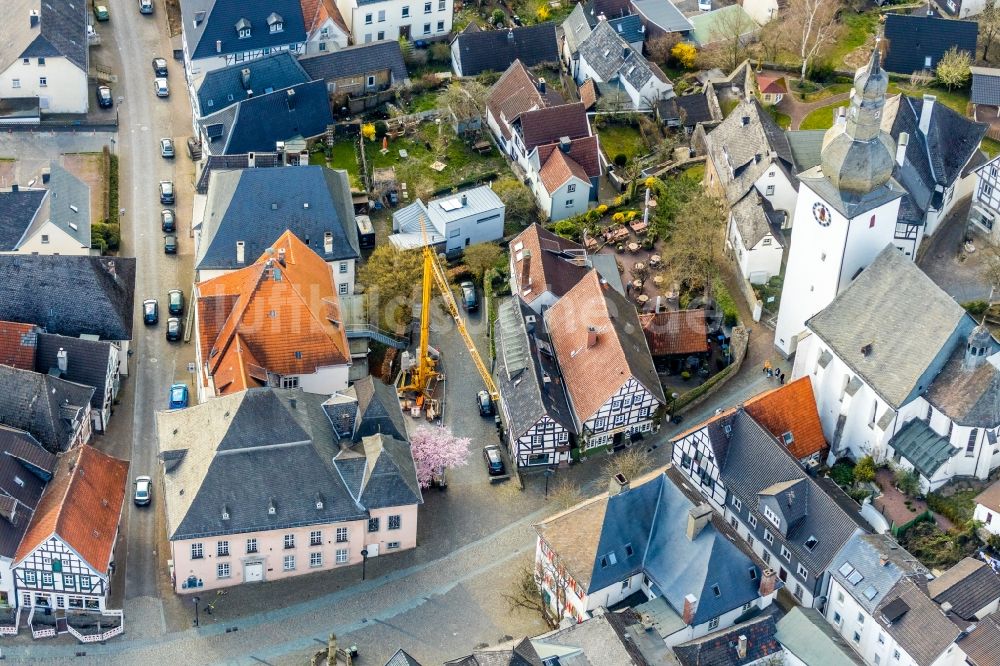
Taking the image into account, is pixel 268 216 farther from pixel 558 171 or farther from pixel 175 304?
pixel 558 171

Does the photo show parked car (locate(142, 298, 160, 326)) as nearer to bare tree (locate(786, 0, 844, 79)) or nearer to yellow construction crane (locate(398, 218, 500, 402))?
yellow construction crane (locate(398, 218, 500, 402))

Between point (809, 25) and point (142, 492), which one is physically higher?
point (809, 25)

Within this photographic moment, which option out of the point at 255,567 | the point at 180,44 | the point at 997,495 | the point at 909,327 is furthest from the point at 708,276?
the point at 180,44

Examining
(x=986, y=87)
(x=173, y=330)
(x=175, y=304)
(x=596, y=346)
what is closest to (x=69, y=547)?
(x=173, y=330)

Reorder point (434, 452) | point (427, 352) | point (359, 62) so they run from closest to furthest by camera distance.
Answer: point (434, 452)
point (427, 352)
point (359, 62)

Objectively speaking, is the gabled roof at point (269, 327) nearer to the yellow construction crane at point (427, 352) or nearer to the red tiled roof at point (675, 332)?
the yellow construction crane at point (427, 352)

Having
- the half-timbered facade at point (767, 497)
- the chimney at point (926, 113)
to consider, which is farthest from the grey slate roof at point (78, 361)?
the chimney at point (926, 113)

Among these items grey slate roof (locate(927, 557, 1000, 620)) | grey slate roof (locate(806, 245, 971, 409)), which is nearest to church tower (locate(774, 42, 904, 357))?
grey slate roof (locate(806, 245, 971, 409))
